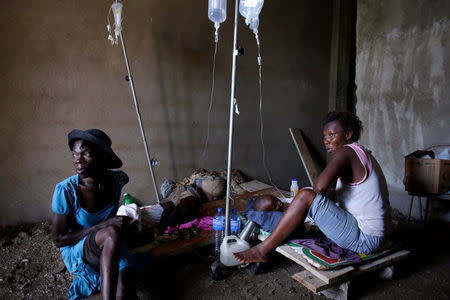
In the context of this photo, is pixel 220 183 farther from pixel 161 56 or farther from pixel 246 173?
pixel 161 56

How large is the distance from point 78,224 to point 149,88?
232cm

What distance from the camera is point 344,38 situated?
4770 mm

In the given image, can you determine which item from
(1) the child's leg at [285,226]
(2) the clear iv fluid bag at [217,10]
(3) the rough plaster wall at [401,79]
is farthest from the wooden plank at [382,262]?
(2) the clear iv fluid bag at [217,10]

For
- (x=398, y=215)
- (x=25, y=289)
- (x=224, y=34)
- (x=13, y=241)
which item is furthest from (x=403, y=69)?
(x=13, y=241)

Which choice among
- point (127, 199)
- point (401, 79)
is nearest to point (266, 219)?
point (127, 199)

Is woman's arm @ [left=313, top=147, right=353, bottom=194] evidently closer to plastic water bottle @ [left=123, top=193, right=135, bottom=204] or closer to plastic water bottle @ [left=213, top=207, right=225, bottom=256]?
plastic water bottle @ [left=213, top=207, right=225, bottom=256]

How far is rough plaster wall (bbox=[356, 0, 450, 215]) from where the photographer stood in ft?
11.2

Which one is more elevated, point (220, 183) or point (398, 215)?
point (220, 183)

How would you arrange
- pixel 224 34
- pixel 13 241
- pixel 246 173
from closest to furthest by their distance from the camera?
pixel 13 241 → pixel 224 34 → pixel 246 173

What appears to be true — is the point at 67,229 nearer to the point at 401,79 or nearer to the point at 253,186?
the point at 253,186

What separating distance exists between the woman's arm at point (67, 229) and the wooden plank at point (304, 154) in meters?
3.41

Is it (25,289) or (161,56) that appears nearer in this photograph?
(25,289)

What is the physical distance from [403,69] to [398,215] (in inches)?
79.8

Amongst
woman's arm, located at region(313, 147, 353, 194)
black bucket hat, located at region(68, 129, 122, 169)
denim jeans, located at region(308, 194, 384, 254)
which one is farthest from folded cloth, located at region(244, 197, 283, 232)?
black bucket hat, located at region(68, 129, 122, 169)
